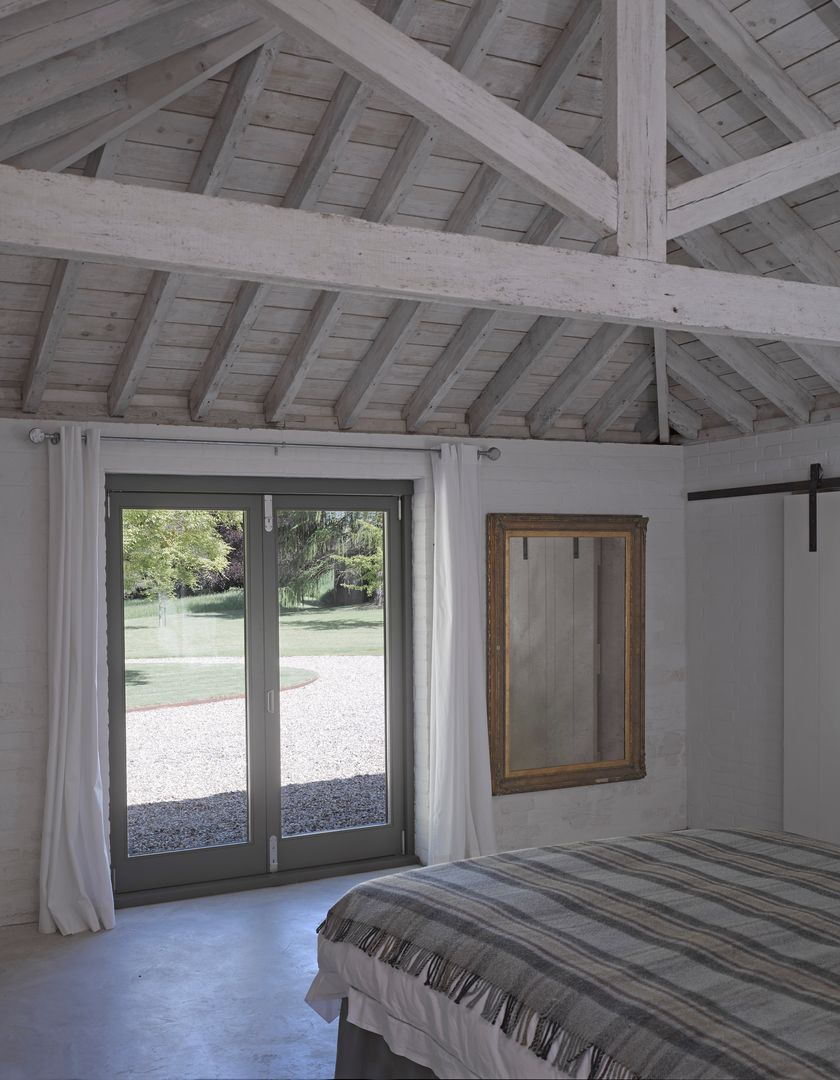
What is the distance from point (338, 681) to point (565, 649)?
1.36 meters

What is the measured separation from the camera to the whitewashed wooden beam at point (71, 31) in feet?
9.95

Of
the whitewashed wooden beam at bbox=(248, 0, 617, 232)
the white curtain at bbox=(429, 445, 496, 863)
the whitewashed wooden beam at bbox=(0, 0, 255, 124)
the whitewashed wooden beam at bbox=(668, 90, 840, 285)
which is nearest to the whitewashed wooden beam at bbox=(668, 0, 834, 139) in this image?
the whitewashed wooden beam at bbox=(668, 90, 840, 285)

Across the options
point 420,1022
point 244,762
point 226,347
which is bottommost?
point 420,1022

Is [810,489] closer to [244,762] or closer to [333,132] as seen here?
[333,132]

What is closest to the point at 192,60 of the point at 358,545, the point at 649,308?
the point at 649,308

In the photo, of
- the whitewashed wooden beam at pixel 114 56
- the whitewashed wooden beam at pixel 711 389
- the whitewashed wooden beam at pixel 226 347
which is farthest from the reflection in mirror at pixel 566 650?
the whitewashed wooden beam at pixel 114 56

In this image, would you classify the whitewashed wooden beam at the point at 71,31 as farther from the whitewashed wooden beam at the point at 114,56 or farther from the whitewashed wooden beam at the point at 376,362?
the whitewashed wooden beam at the point at 376,362

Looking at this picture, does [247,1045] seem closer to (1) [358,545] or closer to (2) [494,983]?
(2) [494,983]

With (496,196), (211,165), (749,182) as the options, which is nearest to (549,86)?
(496,196)

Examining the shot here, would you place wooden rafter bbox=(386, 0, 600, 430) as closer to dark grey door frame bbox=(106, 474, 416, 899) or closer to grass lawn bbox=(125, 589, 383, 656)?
dark grey door frame bbox=(106, 474, 416, 899)

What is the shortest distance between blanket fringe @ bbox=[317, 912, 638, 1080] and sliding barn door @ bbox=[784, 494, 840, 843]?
3.20 m

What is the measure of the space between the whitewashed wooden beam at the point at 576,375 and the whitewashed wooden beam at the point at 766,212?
37.4 inches

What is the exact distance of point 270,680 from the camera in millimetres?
5719

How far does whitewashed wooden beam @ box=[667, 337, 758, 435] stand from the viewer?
19.3 feet
